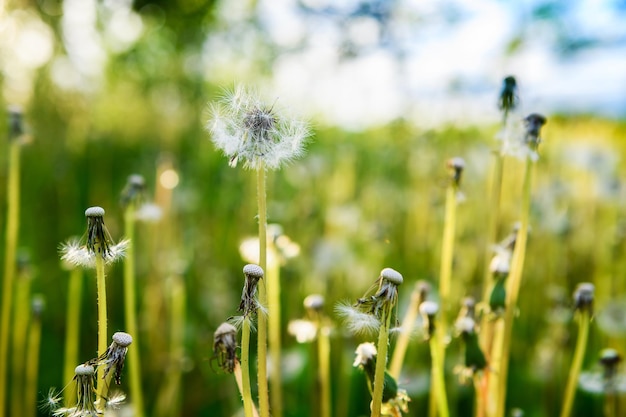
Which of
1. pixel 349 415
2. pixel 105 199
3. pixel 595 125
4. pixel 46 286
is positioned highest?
pixel 595 125

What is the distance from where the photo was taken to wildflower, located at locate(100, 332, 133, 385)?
1.91 ft

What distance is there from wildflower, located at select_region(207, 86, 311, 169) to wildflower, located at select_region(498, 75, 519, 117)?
347 mm

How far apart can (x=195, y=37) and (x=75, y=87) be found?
695 millimetres

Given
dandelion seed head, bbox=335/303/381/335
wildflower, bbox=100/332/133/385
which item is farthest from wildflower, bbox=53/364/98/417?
dandelion seed head, bbox=335/303/381/335

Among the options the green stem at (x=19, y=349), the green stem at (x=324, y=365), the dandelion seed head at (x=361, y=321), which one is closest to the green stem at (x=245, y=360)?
the dandelion seed head at (x=361, y=321)

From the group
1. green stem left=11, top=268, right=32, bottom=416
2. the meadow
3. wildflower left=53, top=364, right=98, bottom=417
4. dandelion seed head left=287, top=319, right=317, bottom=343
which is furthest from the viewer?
the meadow

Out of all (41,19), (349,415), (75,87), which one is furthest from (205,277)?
(41,19)

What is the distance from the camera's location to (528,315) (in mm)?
1932

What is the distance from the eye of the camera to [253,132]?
2.31 feet

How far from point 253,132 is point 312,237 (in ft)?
4.25

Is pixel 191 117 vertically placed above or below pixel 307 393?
above

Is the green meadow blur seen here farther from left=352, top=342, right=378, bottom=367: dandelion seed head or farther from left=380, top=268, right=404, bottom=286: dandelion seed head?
left=380, top=268, right=404, bottom=286: dandelion seed head

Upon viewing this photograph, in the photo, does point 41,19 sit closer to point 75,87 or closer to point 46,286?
point 75,87

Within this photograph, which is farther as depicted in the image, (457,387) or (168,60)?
(168,60)
